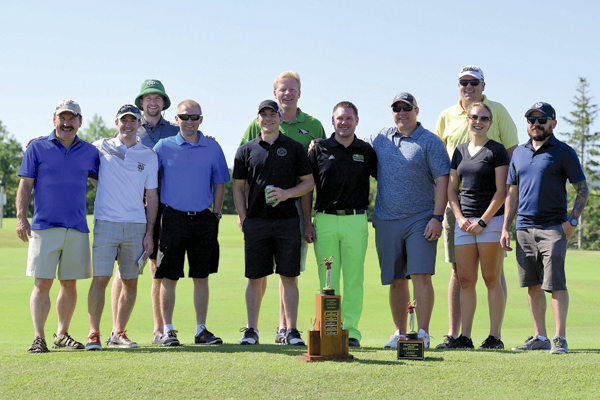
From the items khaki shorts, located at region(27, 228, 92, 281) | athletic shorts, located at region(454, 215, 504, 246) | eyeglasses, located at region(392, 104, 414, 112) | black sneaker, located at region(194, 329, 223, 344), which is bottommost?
black sneaker, located at region(194, 329, 223, 344)

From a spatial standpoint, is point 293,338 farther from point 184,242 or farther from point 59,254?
point 59,254

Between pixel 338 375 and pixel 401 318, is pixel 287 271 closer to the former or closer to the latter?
pixel 401 318

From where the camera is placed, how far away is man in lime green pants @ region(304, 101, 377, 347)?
6641 millimetres

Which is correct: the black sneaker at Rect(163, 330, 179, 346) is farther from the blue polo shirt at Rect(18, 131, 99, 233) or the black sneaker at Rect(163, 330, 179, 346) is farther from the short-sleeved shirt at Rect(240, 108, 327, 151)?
the short-sleeved shirt at Rect(240, 108, 327, 151)

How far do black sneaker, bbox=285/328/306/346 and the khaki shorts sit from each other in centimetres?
216

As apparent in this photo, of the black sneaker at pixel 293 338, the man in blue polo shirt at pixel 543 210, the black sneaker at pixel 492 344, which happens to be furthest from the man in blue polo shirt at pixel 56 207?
the man in blue polo shirt at pixel 543 210

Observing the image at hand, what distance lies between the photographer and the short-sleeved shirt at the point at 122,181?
20.9 feet

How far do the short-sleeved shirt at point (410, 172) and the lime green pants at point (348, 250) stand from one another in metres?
0.36

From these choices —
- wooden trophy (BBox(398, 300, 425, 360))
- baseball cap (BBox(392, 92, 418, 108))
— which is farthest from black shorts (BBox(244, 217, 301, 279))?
baseball cap (BBox(392, 92, 418, 108))

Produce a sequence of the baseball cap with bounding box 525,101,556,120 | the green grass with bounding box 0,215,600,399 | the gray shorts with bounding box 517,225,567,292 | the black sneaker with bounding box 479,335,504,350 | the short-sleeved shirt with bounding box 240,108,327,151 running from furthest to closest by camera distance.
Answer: the short-sleeved shirt with bounding box 240,108,327,151 → the black sneaker with bounding box 479,335,504,350 → the baseball cap with bounding box 525,101,556,120 → the gray shorts with bounding box 517,225,567,292 → the green grass with bounding box 0,215,600,399

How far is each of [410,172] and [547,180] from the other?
1.36 metres

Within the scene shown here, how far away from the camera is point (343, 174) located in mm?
6617

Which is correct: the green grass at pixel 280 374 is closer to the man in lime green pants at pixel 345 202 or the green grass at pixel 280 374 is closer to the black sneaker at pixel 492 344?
the black sneaker at pixel 492 344

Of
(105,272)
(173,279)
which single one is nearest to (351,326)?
(173,279)
